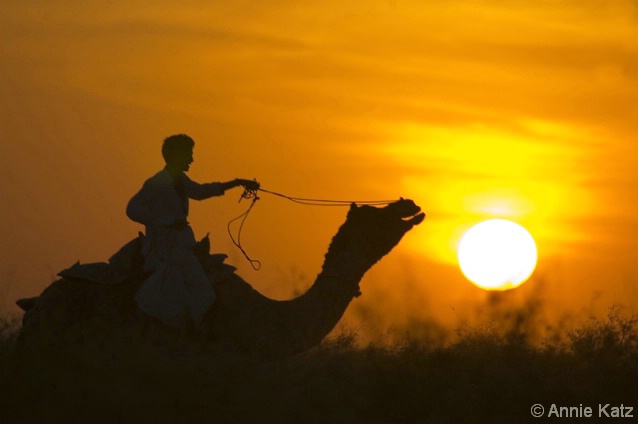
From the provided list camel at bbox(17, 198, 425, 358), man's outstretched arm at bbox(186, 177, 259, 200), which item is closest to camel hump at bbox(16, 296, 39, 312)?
camel at bbox(17, 198, 425, 358)

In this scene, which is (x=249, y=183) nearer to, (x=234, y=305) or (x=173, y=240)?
(x=173, y=240)

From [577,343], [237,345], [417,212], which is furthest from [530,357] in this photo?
[237,345]

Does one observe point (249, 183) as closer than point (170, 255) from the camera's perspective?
No

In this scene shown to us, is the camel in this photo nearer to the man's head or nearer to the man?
the man

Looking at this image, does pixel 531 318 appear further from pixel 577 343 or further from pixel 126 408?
pixel 126 408

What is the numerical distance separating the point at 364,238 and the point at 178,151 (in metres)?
2.21

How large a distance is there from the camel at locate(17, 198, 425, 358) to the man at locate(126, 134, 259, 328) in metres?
0.19

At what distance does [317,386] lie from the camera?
52.3ft

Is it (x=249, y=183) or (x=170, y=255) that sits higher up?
(x=249, y=183)

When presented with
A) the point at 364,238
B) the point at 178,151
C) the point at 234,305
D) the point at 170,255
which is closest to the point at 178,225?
the point at 170,255

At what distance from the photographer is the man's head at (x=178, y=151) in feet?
54.0

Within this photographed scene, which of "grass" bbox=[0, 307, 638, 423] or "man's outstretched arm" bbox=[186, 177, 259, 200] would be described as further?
"man's outstretched arm" bbox=[186, 177, 259, 200]

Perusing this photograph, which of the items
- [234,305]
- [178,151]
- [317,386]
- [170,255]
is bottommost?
[317,386]

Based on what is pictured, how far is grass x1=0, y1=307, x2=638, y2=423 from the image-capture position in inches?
598
